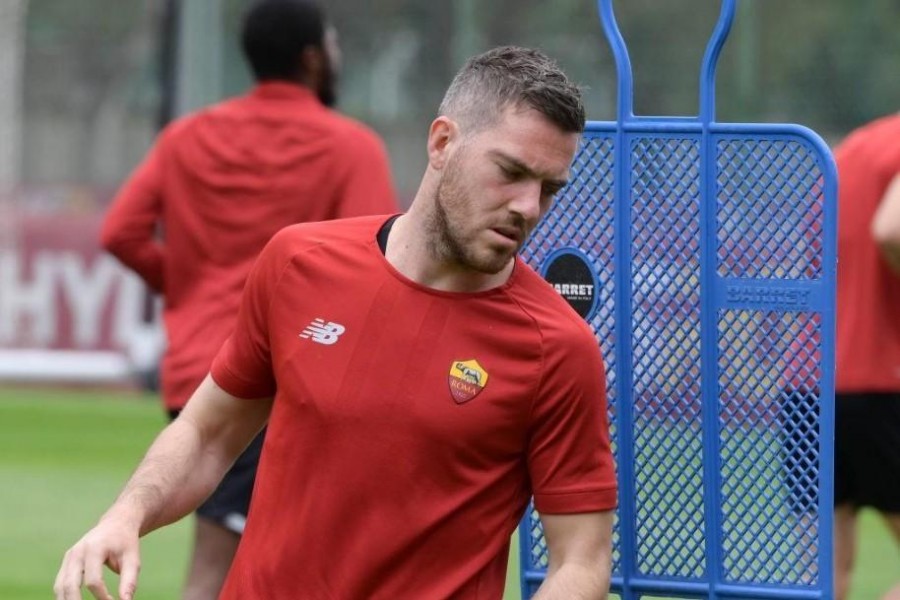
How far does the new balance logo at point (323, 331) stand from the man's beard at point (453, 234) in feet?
0.74

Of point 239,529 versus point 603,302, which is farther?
point 239,529

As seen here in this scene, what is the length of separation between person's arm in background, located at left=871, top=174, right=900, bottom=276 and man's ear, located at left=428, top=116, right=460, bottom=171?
61.4 inches

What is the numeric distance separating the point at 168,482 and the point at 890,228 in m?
1.96

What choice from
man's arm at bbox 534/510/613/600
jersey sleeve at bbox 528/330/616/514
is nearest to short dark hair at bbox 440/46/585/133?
jersey sleeve at bbox 528/330/616/514

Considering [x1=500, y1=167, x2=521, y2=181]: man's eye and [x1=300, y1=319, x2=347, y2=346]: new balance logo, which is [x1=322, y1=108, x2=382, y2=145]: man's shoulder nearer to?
[x1=300, y1=319, x2=347, y2=346]: new balance logo

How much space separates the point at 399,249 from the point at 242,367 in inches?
15.6

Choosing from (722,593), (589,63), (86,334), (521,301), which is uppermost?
(521,301)

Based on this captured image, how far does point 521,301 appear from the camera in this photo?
3.49 m

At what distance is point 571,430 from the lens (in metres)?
3.43

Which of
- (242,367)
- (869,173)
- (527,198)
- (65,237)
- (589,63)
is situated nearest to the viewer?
(527,198)

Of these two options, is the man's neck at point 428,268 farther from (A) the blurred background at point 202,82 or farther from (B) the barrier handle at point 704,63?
(A) the blurred background at point 202,82

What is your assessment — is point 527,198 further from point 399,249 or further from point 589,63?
point 589,63

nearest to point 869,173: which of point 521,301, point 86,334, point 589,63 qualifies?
point 521,301

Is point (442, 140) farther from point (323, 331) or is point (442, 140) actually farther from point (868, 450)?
point (868, 450)
